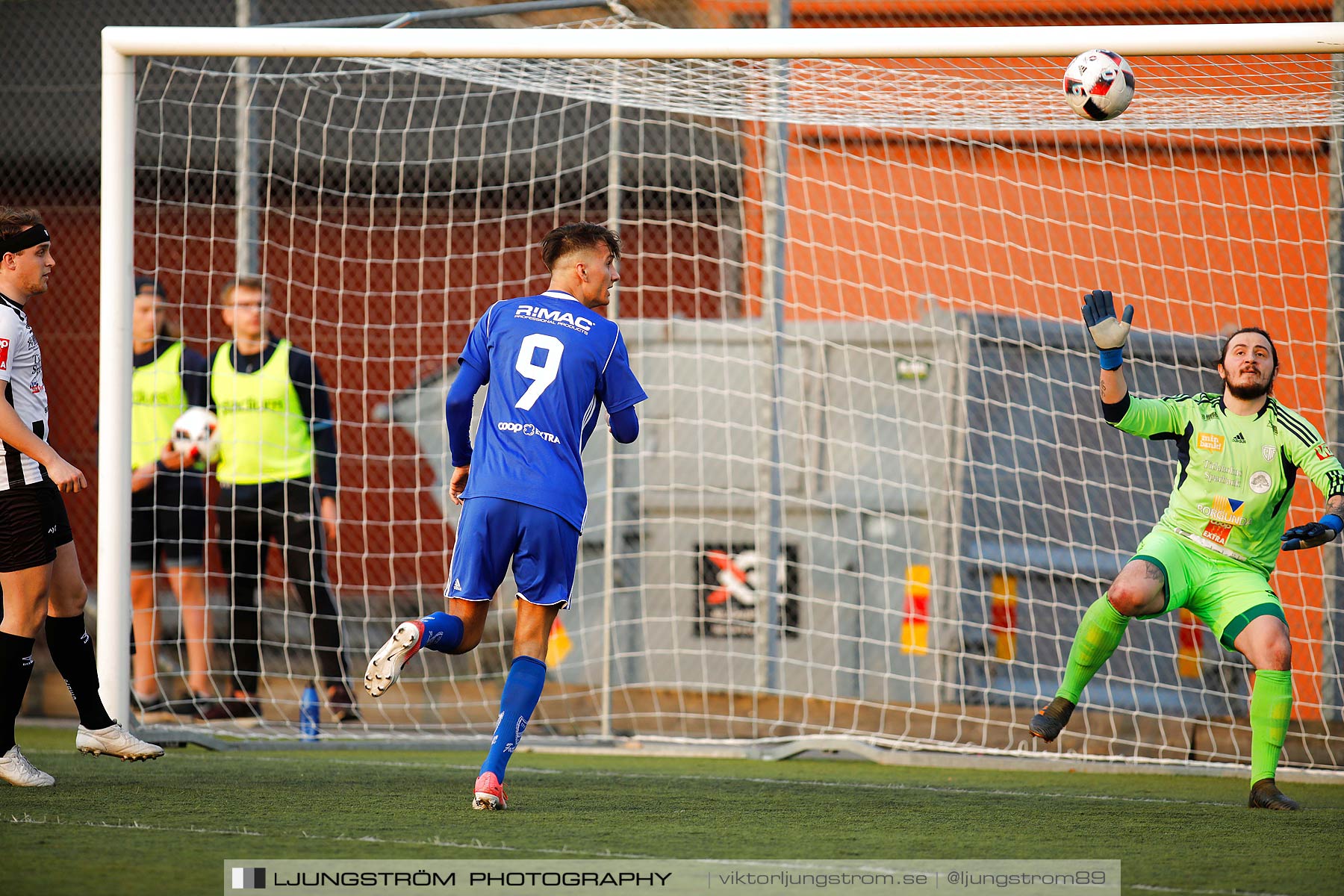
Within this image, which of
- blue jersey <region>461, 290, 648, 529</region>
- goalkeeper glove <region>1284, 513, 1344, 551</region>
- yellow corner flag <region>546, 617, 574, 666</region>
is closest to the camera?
blue jersey <region>461, 290, 648, 529</region>

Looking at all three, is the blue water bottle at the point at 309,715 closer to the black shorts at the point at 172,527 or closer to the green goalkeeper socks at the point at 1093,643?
the black shorts at the point at 172,527

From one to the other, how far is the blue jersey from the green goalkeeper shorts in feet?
6.83

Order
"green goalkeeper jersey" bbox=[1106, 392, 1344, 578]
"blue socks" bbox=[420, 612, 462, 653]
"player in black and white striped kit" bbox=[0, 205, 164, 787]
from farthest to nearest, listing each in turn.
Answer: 1. "green goalkeeper jersey" bbox=[1106, 392, 1344, 578]
2. "player in black and white striped kit" bbox=[0, 205, 164, 787]
3. "blue socks" bbox=[420, 612, 462, 653]

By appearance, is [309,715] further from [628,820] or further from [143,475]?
[628,820]

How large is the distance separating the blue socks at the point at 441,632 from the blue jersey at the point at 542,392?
39 cm

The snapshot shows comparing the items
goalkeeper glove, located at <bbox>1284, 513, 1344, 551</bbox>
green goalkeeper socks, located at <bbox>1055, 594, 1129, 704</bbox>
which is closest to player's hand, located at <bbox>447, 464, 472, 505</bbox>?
green goalkeeper socks, located at <bbox>1055, 594, 1129, 704</bbox>

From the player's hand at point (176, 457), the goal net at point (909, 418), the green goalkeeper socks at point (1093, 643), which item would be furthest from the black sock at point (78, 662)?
the green goalkeeper socks at point (1093, 643)

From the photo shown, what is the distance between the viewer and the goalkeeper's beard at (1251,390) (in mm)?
Result: 5324

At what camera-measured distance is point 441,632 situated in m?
Answer: 4.42

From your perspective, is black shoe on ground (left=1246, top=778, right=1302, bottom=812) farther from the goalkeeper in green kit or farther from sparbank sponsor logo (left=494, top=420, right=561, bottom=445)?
sparbank sponsor logo (left=494, top=420, right=561, bottom=445)

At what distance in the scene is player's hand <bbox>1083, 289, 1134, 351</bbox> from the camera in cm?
509

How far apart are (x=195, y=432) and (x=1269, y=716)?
16.3 feet

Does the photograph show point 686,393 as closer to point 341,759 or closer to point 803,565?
point 803,565

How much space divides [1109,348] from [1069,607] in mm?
2339
